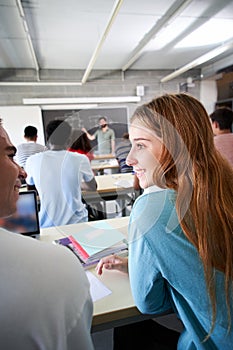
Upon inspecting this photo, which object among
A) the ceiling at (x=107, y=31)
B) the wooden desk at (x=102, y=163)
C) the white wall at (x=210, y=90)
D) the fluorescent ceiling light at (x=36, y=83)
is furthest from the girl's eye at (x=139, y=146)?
the white wall at (x=210, y=90)

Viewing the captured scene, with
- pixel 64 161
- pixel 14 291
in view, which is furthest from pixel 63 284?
pixel 64 161

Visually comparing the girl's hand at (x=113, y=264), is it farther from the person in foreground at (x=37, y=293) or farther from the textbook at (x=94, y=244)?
the person in foreground at (x=37, y=293)

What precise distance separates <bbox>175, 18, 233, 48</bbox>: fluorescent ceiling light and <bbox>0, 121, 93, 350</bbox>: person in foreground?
3.63 meters

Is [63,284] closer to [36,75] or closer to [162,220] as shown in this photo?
[162,220]

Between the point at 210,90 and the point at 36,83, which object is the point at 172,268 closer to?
the point at 36,83

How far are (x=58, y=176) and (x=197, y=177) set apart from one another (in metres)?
0.59

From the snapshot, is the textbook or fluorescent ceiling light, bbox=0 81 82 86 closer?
the textbook

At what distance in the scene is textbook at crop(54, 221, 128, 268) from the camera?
3.07 feet

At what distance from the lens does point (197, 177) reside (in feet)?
2.00

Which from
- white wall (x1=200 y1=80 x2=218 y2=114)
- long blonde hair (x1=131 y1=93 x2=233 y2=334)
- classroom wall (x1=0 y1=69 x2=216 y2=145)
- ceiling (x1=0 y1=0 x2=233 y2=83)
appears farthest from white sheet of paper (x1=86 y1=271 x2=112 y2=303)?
white wall (x1=200 y1=80 x2=218 y2=114)

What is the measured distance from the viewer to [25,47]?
3.57m

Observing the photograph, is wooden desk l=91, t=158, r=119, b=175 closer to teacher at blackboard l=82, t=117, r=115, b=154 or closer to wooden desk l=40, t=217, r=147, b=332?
teacher at blackboard l=82, t=117, r=115, b=154

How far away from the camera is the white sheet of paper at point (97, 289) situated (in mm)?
758

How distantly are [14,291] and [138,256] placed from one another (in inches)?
13.4
